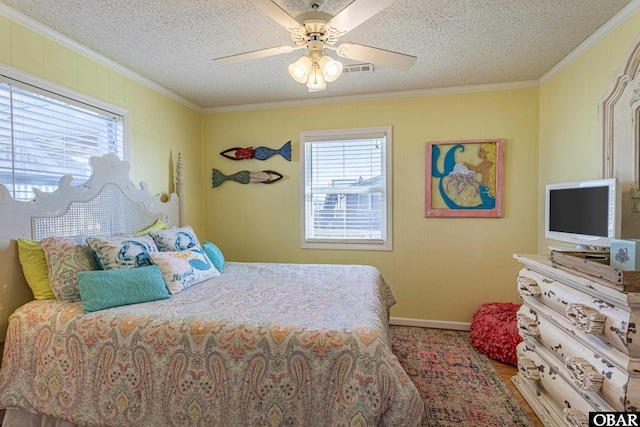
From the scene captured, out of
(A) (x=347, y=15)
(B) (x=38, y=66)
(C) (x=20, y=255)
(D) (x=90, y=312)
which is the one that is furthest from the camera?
(B) (x=38, y=66)

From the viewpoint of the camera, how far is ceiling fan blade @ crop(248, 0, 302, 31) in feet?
4.71

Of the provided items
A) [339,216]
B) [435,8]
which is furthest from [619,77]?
[339,216]

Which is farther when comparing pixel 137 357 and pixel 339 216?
pixel 339 216

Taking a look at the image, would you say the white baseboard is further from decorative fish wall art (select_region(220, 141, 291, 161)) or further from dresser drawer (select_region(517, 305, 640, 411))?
decorative fish wall art (select_region(220, 141, 291, 161))

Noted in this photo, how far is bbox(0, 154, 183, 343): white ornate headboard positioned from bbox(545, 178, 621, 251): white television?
10.5ft

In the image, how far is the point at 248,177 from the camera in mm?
3723

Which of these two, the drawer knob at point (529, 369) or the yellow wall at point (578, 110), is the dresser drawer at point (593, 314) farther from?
the yellow wall at point (578, 110)

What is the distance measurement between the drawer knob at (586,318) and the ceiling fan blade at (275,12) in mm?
1951

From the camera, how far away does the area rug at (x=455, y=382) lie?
190 centimetres

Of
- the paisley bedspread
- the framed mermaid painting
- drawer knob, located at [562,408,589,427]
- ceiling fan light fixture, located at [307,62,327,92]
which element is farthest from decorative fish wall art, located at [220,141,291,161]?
drawer knob, located at [562,408,589,427]

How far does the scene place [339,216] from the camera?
3.57 m

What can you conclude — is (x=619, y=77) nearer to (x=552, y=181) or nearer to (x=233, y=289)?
(x=552, y=181)

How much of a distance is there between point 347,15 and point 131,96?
226 centimetres

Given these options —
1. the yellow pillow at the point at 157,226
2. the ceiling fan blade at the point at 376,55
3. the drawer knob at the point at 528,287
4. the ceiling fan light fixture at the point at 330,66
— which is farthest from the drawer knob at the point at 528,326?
the yellow pillow at the point at 157,226
